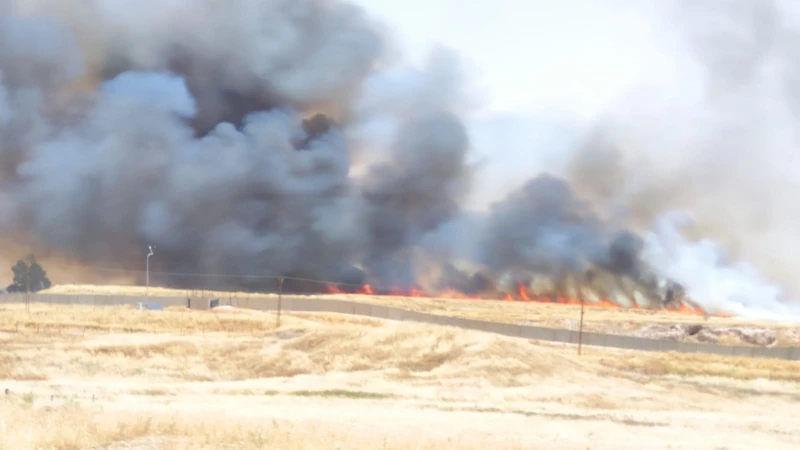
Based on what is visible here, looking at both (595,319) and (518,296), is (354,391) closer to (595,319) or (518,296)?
(595,319)

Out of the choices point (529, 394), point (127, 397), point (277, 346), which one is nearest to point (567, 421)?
point (529, 394)

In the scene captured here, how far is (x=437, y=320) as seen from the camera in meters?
81.3

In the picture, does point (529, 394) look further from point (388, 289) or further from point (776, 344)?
→ point (388, 289)

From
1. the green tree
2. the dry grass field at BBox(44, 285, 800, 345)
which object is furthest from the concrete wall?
the green tree

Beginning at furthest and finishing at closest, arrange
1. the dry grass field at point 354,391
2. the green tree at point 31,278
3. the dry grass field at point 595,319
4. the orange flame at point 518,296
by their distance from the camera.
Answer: the orange flame at point 518,296
the green tree at point 31,278
the dry grass field at point 595,319
the dry grass field at point 354,391

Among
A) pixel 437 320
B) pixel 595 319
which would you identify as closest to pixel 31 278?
pixel 437 320

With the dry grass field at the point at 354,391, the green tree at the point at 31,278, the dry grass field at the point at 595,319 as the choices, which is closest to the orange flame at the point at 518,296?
the dry grass field at the point at 595,319

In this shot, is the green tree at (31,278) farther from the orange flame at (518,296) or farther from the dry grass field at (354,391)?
the dry grass field at (354,391)

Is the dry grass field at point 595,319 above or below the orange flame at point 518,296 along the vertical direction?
below

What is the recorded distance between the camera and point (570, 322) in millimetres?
99125

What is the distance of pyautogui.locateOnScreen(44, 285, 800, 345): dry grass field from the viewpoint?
9025cm

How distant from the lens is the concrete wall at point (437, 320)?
215 feet

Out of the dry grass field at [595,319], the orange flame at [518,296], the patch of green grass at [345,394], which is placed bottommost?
the patch of green grass at [345,394]

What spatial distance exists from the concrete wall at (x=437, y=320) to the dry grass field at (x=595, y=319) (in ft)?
26.6
